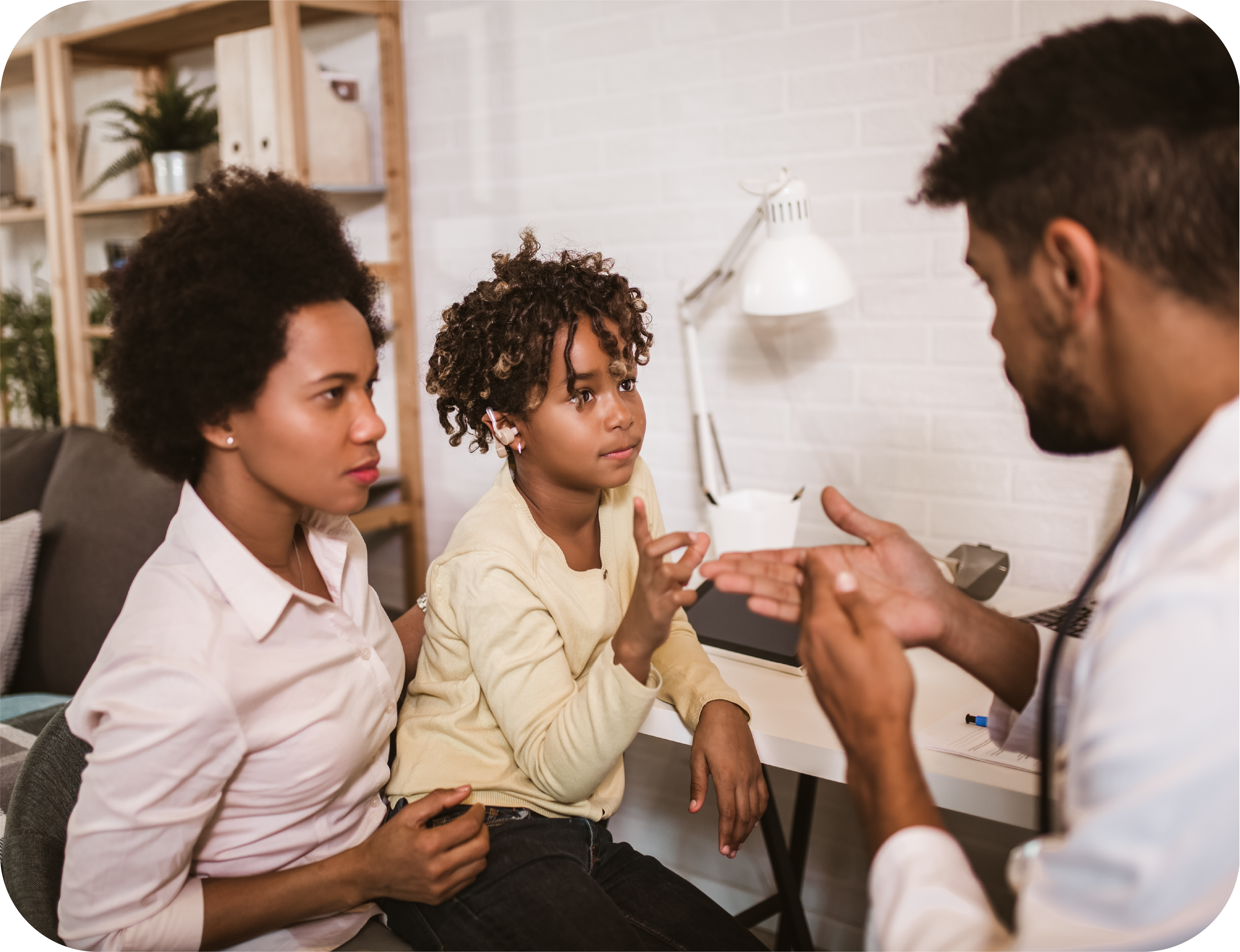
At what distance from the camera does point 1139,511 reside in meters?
0.72

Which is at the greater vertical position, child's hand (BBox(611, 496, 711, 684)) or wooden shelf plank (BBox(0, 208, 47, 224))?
wooden shelf plank (BBox(0, 208, 47, 224))

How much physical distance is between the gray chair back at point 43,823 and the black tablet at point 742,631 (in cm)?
83

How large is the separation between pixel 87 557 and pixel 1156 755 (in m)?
1.99

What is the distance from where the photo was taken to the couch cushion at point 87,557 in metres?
1.91

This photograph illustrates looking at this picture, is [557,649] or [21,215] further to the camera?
[21,215]

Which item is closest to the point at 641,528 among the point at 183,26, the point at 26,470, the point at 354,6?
the point at 26,470

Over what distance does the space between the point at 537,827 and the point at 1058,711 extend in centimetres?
61

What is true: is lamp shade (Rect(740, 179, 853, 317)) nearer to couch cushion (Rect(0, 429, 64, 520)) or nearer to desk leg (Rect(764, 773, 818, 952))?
desk leg (Rect(764, 773, 818, 952))

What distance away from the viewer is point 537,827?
115 cm

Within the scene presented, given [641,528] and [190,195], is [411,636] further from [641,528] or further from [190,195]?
[190,195]

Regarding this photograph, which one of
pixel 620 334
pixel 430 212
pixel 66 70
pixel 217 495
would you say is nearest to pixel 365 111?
pixel 430 212

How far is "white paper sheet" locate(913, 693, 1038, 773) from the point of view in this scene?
1.07m

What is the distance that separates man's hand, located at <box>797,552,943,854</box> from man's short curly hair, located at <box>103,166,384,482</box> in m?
0.61

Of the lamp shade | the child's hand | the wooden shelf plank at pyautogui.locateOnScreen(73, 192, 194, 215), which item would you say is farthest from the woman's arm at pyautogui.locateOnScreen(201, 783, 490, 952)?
the wooden shelf plank at pyautogui.locateOnScreen(73, 192, 194, 215)
